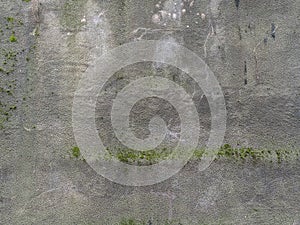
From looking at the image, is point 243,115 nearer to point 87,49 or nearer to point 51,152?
point 87,49

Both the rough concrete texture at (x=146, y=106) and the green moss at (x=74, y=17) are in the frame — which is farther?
the green moss at (x=74, y=17)

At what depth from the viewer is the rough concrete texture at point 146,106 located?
10281 mm

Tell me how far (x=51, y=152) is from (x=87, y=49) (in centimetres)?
308

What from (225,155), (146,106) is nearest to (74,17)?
(146,106)

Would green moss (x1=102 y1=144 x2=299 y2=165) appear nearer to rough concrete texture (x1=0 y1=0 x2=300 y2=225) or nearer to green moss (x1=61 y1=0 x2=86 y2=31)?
rough concrete texture (x1=0 y1=0 x2=300 y2=225)

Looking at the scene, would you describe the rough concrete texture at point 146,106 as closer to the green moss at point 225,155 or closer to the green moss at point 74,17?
the green moss at point 74,17

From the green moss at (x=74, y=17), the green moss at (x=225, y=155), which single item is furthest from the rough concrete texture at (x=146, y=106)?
the green moss at (x=225, y=155)

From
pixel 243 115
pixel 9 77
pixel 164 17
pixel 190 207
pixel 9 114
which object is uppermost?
pixel 164 17

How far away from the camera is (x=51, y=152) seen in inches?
408

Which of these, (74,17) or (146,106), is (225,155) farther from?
(74,17)

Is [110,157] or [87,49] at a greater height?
[87,49]

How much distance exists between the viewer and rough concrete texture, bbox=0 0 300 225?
405 inches

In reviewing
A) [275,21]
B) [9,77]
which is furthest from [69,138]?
[275,21]

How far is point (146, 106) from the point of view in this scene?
1043 centimetres
